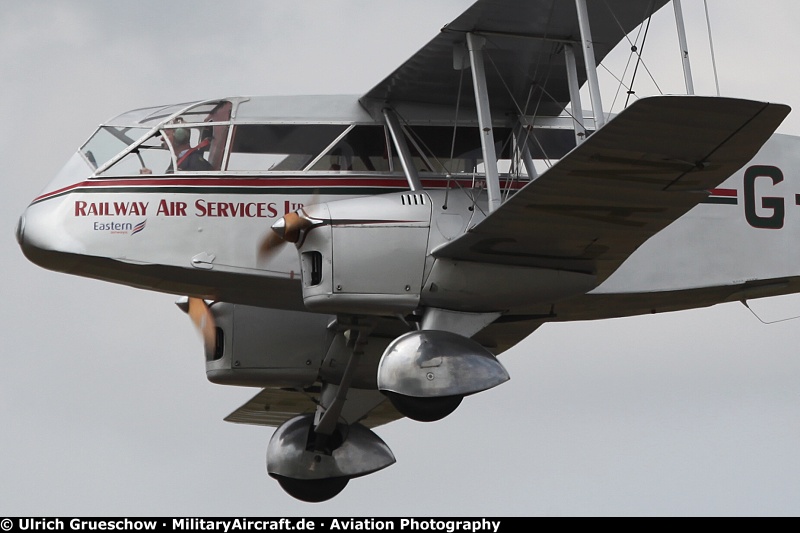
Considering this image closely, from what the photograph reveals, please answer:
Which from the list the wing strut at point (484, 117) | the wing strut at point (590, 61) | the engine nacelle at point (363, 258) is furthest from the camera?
the wing strut at point (484, 117)

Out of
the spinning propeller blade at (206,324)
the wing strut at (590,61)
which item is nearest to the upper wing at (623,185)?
the wing strut at (590,61)

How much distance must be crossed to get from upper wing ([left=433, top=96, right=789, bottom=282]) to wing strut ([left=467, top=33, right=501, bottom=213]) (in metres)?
0.58

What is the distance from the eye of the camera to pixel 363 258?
Result: 14719mm

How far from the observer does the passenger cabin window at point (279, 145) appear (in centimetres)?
1584

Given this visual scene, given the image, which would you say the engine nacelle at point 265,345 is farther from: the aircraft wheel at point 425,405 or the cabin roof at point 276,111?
the aircraft wheel at point 425,405

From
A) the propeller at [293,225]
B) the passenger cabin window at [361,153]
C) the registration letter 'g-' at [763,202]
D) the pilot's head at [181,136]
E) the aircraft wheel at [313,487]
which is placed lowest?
the aircraft wheel at [313,487]

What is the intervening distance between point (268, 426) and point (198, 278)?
6.15 meters

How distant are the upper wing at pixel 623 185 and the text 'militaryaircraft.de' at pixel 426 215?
0.03m

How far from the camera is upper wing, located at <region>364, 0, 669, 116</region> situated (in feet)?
50.5

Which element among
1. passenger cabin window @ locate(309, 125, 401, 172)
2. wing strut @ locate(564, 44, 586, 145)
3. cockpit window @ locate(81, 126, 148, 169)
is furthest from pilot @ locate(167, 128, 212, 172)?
wing strut @ locate(564, 44, 586, 145)

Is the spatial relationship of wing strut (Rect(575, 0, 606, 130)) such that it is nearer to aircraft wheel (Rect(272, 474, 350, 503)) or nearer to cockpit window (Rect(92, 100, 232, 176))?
cockpit window (Rect(92, 100, 232, 176))

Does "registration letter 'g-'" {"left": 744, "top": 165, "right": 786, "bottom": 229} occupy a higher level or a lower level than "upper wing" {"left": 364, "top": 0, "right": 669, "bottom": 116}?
lower

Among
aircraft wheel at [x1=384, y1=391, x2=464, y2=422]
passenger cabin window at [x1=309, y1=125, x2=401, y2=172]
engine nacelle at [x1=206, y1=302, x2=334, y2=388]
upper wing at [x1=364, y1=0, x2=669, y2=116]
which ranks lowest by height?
aircraft wheel at [x1=384, y1=391, x2=464, y2=422]

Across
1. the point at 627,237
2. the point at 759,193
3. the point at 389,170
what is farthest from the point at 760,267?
the point at 389,170
